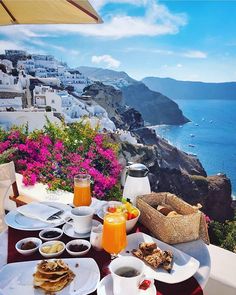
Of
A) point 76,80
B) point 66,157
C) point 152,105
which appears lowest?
point 152,105

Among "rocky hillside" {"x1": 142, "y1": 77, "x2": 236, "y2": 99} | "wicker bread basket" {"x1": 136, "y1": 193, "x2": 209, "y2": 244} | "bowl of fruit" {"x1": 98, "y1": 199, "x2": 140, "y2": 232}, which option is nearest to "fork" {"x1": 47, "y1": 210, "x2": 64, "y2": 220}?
"bowl of fruit" {"x1": 98, "y1": 199, "x2": 140, "y2": 232}

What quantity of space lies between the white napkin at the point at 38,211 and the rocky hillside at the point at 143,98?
2791 centimetres

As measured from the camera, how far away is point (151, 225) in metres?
1.14

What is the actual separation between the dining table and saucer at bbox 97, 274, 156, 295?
0.04 metres

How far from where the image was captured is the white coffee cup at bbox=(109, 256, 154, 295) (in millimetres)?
735

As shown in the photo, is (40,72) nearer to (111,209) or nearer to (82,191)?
(82,191)

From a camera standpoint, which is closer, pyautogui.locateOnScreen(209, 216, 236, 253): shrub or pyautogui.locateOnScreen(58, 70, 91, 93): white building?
pyautogui.locateOnScreen(209, 216, 236, 253): shrub

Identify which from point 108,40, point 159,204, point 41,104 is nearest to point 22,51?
point 41,104

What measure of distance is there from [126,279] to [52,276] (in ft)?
0.81

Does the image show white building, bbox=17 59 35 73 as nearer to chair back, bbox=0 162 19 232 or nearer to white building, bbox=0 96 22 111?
white building, bbox=0 96 22 111

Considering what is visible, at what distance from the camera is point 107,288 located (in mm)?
822

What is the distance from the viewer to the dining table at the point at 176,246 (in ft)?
2.79

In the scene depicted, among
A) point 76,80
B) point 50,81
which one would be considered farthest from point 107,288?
point 76,80

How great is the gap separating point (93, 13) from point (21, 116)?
15030 millimetres
